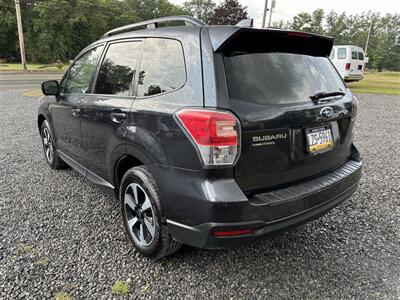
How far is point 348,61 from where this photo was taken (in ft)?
52.4

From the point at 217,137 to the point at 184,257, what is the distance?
123 cm

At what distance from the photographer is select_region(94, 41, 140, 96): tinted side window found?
2.71m

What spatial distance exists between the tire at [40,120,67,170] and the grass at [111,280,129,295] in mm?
2683

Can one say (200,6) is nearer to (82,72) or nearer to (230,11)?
(230,11)

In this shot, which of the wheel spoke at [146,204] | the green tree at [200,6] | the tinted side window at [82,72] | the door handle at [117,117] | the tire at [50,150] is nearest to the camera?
the wheel spoke at [146,204]

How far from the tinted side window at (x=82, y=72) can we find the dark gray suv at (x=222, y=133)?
1.67 feet

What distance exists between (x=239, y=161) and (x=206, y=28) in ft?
3.12

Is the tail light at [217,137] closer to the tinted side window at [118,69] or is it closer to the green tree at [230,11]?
the tinted side window at [118,69]

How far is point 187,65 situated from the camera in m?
2.15

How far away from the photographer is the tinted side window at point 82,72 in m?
3.34

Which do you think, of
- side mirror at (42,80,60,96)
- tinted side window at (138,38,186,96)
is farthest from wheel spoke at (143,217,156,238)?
side mirror at (42,80,60,96)

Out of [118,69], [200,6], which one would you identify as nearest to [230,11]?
[118,69]

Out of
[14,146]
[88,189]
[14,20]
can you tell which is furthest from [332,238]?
[14,20]

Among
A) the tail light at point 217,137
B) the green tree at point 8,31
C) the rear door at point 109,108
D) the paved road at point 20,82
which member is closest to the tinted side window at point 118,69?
the rear door at point 109,108
